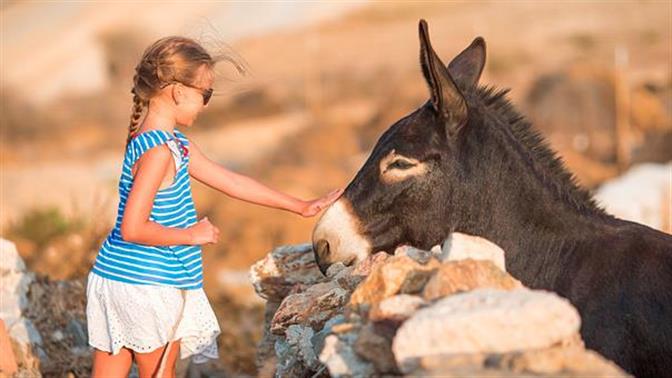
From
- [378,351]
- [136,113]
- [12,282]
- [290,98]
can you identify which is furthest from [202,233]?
[290,98]

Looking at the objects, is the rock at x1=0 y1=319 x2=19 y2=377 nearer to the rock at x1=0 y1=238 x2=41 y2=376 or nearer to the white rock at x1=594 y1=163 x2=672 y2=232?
the rock at x1=0 y1=238 x2=41 y2=376

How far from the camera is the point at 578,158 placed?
26.8 metres

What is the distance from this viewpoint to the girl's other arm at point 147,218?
17.1 feet

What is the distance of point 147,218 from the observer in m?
5.25

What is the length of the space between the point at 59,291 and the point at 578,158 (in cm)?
1988

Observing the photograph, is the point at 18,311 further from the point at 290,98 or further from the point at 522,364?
the point at 290,98

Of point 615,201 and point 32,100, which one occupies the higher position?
point 32,100

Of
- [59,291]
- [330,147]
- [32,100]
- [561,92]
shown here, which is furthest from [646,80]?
[59,291]

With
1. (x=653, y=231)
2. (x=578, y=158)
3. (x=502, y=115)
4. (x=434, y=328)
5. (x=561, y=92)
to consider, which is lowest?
(x=434, y=328)

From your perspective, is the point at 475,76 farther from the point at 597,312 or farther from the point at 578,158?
the point at 578,158

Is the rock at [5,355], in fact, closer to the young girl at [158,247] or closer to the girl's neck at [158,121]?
the young girl at [158,247]

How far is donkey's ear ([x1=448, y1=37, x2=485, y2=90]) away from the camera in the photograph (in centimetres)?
623

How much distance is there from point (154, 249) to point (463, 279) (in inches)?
67.8

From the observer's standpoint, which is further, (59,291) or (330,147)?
(330,147)
